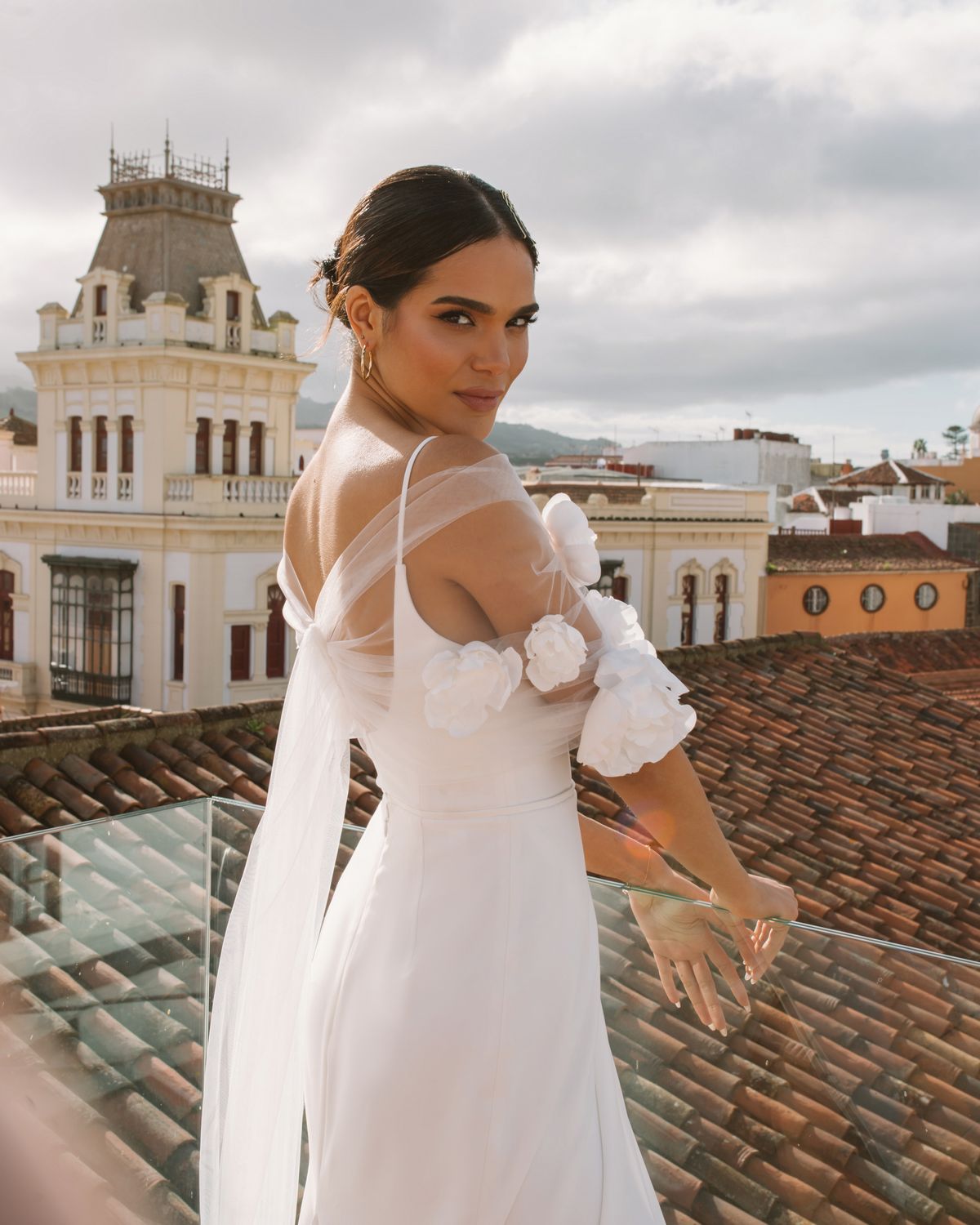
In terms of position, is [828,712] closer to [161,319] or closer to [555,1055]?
[555,1055]

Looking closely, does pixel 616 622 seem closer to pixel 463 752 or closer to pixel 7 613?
pixel 463 752

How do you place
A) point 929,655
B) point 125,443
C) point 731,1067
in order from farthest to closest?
1. point 125,443
2. point 929,655
3. point 731,1067

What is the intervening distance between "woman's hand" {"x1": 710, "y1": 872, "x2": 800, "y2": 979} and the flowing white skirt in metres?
0.22

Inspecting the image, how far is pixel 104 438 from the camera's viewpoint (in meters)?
22.5

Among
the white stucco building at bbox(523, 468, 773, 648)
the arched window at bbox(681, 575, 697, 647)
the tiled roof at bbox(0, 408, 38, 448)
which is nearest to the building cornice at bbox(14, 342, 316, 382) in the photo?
the white stucco building at bbox(523, 468, 773, 648)

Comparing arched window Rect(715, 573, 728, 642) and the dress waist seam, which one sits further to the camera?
arched window Rect(715, 573, 728, 642)

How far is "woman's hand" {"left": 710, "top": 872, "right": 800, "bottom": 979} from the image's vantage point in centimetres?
166

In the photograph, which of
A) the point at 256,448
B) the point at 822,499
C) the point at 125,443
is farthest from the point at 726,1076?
the point at 822,499

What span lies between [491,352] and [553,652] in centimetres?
38

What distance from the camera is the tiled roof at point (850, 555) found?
26.8 m

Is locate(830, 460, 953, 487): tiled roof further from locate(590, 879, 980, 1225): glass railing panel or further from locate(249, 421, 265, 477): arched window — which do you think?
locate(590, 879, 980, 1225): glass railing panel

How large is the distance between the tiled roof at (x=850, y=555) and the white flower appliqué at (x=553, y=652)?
84.8 feet

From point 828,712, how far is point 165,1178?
291 inches

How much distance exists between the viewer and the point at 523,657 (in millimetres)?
1442
